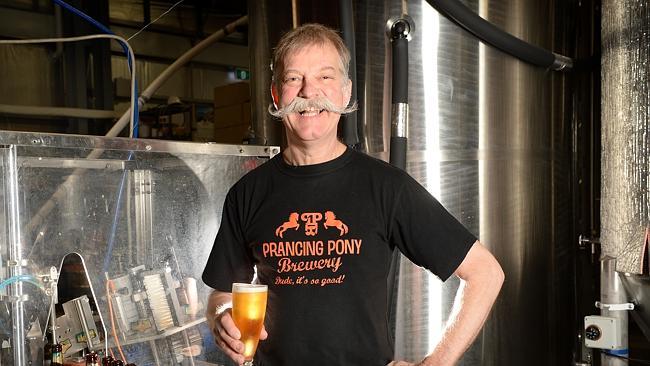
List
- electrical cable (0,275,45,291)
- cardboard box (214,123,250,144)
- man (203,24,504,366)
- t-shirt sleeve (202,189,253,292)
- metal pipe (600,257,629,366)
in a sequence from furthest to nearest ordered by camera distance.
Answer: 1. cardboard box (214,123,250,144)
2. metal pipe (600,257,629,366)
3. electrical cable (0,275,45,291)
4. t-shirt sleeve (202,189,253,292)
5. man (203,24,504,366)

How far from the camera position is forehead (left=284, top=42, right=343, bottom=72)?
1.52 m

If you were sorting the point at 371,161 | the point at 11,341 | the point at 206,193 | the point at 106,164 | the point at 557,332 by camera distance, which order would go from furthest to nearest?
the point at 557,332 → the point at 206,193 → the point at 106,164 → the point at 11,341 → the point at 371,161

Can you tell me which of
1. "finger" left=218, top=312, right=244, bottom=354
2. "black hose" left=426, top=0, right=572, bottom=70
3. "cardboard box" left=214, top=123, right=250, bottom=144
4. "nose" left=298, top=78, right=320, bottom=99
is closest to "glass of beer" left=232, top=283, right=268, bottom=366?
"finger" left=218, top=312, right=244, bottom=354

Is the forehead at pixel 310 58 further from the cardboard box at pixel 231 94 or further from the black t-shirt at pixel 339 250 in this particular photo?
the cardboard box at pixel 231 94

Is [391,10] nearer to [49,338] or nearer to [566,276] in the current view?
[566,276]

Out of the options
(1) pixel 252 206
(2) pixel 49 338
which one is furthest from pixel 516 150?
(2) pixel 49 338

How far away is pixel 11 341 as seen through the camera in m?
1.83

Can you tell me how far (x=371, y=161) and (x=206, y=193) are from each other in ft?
3.22

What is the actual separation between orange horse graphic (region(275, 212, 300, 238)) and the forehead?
0.32 metres

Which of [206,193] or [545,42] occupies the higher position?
[545,42]

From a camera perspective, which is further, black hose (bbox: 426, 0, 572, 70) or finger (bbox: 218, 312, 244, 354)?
black hose (bbox: 426, 0, 572, 70)

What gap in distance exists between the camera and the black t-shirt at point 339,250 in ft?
4.73

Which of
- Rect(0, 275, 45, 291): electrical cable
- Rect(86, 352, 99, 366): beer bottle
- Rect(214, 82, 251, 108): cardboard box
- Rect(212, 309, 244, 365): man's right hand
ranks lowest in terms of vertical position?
Rect(86, 352, 99, 366): beer bottle

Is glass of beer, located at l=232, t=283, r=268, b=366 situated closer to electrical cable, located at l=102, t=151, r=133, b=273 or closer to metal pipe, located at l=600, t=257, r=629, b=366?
electrical cable, located at l=102, t=151, r=133, b=273
